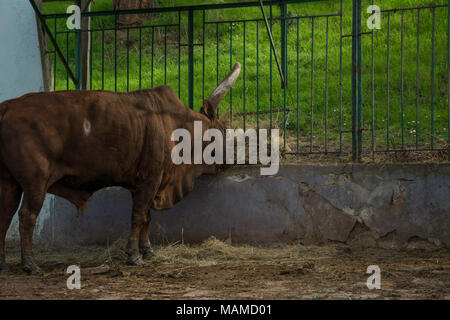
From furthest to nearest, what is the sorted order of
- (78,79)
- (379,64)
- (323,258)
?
1. (379,64)
2. (78,79)
3. (323,258)

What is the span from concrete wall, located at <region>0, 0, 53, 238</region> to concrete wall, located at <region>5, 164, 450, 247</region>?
1.56m

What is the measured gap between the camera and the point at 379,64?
40.1 ft

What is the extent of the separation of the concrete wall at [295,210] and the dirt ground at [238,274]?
20 centimetres

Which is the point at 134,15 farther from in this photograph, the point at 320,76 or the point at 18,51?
the point at 18,51

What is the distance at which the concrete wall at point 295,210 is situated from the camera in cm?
Answer: 734

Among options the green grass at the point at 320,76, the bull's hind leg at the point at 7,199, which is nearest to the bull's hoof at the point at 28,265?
the bull's hind leg at the point at 7,199

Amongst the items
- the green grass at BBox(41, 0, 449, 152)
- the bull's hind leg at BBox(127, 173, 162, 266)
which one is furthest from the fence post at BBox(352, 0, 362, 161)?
the bull's hind leg at BBox(127, 173, 162, 266)

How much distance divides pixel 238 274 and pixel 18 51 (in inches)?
178

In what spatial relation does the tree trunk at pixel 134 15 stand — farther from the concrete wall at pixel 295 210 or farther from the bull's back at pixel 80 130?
the bull's back at pixel 80 130

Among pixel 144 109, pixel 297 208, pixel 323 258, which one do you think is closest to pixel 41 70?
pixel 144 109

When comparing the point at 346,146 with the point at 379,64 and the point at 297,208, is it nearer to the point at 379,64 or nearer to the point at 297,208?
the point at 297,208

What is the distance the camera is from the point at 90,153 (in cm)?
672

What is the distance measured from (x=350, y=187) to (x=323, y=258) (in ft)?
3.17

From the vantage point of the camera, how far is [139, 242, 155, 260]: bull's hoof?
726cm
